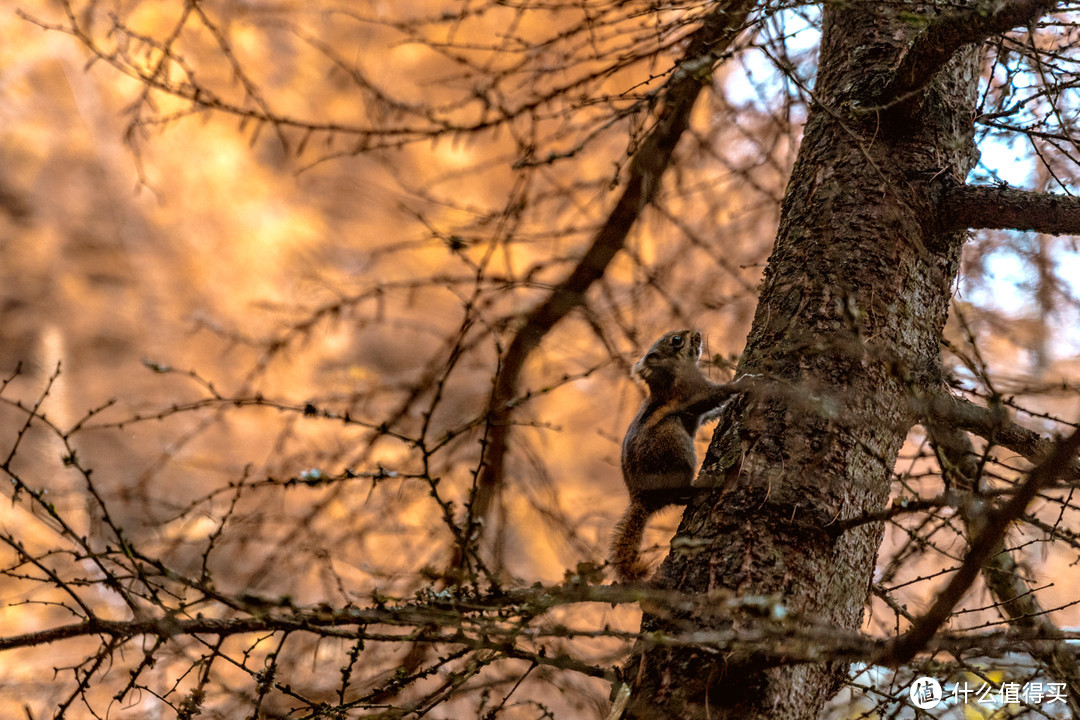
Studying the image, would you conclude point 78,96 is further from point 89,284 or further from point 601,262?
point 601,262

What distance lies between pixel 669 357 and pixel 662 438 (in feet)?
1.30

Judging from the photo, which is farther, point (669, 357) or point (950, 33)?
point (669, 357)

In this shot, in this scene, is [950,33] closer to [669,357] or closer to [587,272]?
[669,357]

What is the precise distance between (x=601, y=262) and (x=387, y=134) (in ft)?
2.93

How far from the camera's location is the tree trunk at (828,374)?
Answer: 1.20m

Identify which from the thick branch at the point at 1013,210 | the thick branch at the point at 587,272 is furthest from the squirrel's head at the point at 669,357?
the thick branch at the point at 1013,210

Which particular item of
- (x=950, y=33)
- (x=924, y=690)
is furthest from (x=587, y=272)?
(x=924, y=690)

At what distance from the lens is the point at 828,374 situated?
1463 mm

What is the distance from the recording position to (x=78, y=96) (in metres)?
4.71

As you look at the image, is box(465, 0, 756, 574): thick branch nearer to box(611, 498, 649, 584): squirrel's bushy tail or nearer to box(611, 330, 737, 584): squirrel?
box(611, 330, 737, 584): squirrel

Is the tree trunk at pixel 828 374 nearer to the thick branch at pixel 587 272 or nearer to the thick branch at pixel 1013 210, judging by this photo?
the thick branch at pixel 1013 210

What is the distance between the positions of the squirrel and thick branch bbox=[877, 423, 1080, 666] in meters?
0.62

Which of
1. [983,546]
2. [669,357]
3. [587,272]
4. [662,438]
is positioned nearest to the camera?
[983,546]

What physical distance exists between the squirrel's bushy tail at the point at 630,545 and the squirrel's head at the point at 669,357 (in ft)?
1.69
